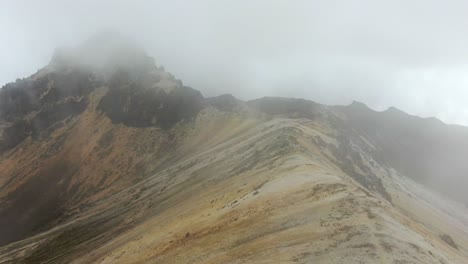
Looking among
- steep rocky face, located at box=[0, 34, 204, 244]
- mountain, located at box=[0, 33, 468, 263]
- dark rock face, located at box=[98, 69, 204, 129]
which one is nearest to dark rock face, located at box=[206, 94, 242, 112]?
mountain, located at box=[0, 33, 468, 263]

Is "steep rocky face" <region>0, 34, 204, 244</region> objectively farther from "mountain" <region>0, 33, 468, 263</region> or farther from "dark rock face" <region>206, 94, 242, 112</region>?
"dark rock face" <region>206, 94, 242, 112</region>

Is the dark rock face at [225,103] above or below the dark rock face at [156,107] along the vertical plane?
below

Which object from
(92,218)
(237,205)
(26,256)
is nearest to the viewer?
(237,205)

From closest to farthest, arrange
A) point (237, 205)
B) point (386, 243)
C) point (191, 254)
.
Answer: point (386, 243)
point (191, 254)
point (237, 205)

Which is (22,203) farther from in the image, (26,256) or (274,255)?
(274,255)

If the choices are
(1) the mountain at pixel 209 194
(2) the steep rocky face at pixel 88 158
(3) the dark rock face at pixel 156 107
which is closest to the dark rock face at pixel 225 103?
(1) the mountain at pixel 209 194

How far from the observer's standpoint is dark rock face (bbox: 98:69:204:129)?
587 ft

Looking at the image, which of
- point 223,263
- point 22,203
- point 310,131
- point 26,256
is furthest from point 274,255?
point 22,203

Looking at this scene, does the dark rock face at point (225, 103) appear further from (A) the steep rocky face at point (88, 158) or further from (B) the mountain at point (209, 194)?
(A) the steep rocky face at point (88, 158)

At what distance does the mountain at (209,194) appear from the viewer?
1809 inches

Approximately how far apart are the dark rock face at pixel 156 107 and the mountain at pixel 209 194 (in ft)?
1.95

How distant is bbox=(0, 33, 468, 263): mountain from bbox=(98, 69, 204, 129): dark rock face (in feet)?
1.95

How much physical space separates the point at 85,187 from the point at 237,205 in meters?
113

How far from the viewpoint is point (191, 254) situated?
51.6 meters
